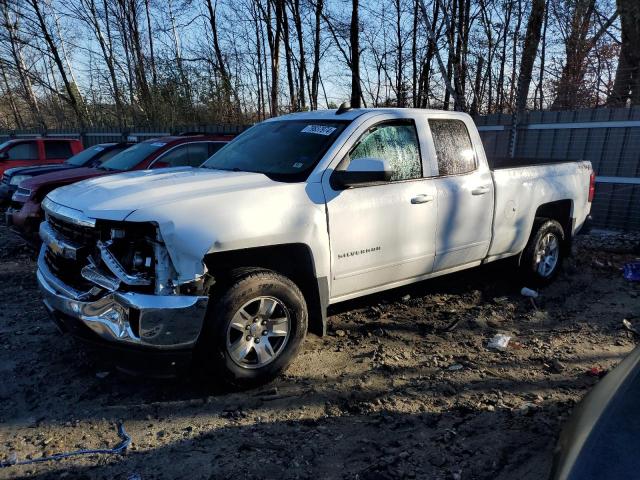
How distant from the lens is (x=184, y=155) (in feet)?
25.8

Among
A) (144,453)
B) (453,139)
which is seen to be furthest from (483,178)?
(144,453)

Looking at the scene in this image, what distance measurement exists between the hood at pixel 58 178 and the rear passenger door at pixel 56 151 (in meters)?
5.55

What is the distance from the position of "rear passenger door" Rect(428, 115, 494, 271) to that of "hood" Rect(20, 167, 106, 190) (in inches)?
210

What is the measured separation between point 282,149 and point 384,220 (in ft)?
3.39

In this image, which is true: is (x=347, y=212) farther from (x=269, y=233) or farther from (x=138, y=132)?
(x=138, y=132)

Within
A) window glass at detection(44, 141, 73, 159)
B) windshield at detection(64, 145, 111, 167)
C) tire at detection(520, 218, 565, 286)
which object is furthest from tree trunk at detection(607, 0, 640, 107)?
window glass at detection(44, 141, 73, 159)

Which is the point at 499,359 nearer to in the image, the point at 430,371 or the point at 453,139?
the point at 430,371

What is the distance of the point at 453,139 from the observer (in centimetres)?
428

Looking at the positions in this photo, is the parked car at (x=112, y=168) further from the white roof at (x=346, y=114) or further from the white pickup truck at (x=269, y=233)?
the white roof at (x=346, y=114)

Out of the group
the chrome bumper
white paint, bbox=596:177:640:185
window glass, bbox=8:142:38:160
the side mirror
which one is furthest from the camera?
window glass, bbox=8:142:38:160

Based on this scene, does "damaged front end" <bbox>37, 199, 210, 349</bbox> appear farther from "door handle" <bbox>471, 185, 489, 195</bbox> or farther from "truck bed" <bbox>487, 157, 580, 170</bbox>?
"truck bed" <bbox>487, 157, 580, 170</bbox>

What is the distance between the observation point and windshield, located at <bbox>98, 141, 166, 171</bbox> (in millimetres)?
7418

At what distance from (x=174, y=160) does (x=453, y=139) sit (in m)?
5.03

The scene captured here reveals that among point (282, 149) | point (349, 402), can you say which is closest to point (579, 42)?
point (282, 149)
